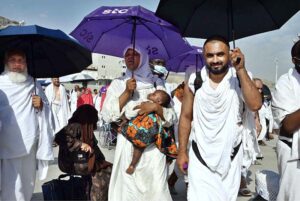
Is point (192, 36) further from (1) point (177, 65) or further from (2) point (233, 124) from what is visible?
(1) point (177, 65)

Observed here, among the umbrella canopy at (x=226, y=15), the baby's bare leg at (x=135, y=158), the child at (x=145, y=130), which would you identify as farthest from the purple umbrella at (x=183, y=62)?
the umbrella canopy at (x=226, y=15)

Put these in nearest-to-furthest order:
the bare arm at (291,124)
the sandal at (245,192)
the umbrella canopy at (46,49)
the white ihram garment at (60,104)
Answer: the bare arm at (291,124) → the umbrella canopy at (46,49) → the sandal at (245,192) → the white ihram garment at (60,104)

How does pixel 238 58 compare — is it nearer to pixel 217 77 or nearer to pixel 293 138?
pixel 217 77

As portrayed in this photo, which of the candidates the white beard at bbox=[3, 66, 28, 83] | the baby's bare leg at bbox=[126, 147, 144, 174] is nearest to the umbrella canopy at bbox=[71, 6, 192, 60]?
the white beard at bbox=[3, 66, 28, 83]

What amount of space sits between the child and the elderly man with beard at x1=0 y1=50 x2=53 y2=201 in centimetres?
91

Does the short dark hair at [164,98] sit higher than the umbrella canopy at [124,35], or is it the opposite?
the umbrella canopy at [124,35]

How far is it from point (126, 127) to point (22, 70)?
1258 millimetres

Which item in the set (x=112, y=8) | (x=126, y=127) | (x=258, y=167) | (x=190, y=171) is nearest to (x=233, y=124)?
(x=190, y=171)

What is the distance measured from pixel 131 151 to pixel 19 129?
1219mm

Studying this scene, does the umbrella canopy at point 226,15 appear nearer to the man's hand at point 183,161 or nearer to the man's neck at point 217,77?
the man's neck at point 217,77

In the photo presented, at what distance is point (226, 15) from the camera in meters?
3.91

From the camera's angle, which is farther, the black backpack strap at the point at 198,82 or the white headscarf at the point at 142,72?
the white headscarf at the point at 142,72

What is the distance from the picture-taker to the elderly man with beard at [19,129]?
4.30 metres

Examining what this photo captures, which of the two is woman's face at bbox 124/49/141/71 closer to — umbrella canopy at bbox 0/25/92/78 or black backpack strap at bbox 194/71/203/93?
umbrella canopy at bbox 0/25/92/78
